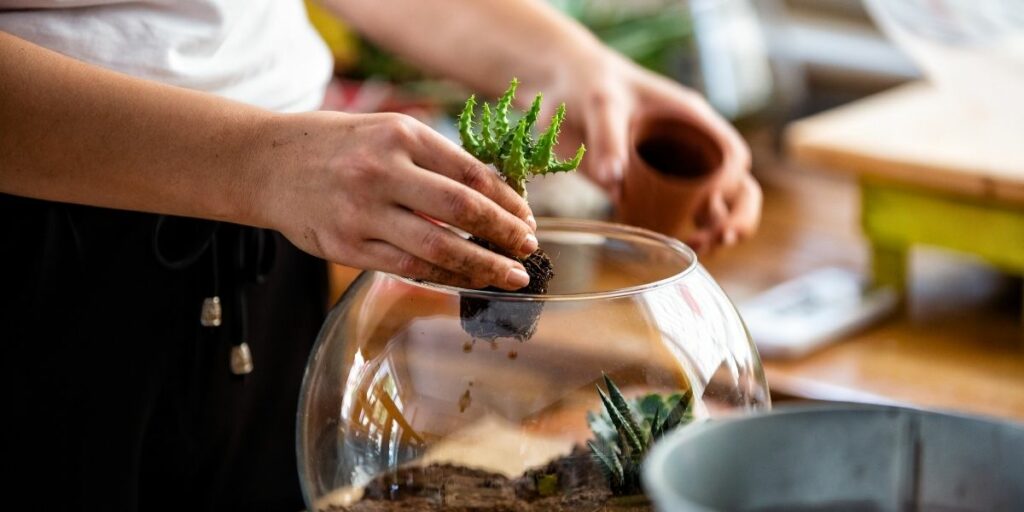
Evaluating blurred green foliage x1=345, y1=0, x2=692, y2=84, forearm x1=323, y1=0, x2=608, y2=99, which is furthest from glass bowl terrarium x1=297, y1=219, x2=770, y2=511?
blurred green foliage x1=345, y1=0, x2=692, y2=84

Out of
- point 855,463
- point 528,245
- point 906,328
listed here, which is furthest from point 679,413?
point 906,328

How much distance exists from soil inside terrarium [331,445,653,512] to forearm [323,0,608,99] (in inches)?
17.1

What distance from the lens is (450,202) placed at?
58 cm

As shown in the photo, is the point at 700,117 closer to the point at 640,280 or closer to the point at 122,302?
the point at 640,280

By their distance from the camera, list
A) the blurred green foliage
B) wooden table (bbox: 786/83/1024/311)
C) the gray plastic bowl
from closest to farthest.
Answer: the gray plastic bowl → wooden table (bbox: 786/83/1024/311) → the blurred green foliage

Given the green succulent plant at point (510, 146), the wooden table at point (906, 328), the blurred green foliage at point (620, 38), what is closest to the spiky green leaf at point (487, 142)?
the green succulent plant at point (510, 146)

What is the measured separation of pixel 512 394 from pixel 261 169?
181 millimetres

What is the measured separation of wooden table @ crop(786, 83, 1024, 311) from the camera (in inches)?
56.3

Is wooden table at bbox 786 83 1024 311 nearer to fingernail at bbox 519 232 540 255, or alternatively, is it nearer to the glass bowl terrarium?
the glass bowl terrarium

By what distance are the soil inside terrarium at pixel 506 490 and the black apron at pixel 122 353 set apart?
0.30 metres

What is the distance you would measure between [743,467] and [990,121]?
4.38ft

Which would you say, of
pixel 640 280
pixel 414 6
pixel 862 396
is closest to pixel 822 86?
pixel 862 396

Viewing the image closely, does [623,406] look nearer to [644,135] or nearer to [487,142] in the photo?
[487,142]

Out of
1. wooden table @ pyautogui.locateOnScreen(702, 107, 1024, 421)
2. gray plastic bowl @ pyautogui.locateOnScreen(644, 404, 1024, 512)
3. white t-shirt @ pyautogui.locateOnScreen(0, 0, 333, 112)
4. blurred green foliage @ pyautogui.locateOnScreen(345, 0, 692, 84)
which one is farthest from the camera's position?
blurred green foliage @ pyautogui.locateOnScreen(345, 0, 692, 84)
